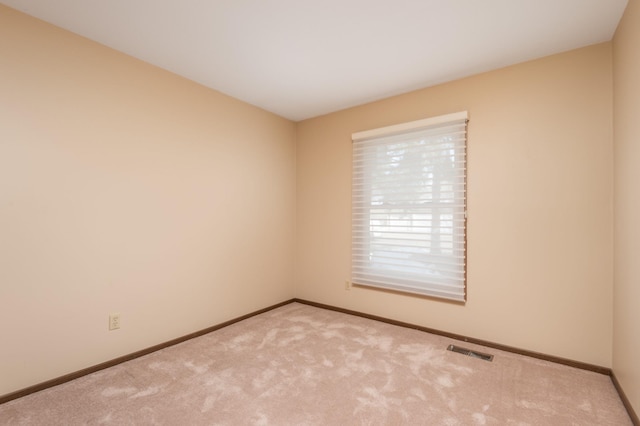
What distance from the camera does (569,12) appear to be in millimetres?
1916

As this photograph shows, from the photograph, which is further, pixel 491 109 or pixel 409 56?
pixel 491 109

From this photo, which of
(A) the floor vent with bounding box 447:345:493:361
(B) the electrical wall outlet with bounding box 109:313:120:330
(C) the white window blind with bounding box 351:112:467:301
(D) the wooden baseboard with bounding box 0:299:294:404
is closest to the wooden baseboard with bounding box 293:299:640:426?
(A) the floor vent with bounding box 447:345:493:361

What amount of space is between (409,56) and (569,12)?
1036mm

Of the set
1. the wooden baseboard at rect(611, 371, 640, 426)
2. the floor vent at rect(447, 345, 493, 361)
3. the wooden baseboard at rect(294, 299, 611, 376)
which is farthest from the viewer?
the floor vent at rect(447, 345, 493, 361)

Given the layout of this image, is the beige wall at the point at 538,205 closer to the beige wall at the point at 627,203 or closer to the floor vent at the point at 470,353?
the beige wall at the point at 627,203

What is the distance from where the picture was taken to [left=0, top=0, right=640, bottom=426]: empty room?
1879 millimetres

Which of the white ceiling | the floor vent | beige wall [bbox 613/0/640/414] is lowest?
the floor vent

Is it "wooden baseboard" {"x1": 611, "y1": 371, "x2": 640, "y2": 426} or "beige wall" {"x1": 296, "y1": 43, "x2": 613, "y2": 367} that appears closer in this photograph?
"wooden baseboard" {"x1": 611, "y1": 371, "x2": 640, "y2": 426}

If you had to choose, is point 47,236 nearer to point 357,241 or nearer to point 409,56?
point 357,241

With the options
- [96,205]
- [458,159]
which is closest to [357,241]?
[458,159]

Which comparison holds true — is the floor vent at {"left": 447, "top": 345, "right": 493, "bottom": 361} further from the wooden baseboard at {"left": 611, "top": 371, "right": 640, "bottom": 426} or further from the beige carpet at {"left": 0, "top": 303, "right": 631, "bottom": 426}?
the wooden baseboard at {"left": 611, "top": 371, "right": 640, "bottom": 426}

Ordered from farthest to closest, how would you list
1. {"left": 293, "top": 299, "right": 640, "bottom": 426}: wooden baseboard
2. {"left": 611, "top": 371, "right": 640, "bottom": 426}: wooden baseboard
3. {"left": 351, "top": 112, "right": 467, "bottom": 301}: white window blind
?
1. {"left": 351, "top": 112, "right": 467, "bottom": 301}: white window blind
2. {"left": 293, "top": 299, "right": 640, "bottom": 426}: wooden baseboard
3. {"left": 611, "top": 371, "right": 640, "bottom": 426}: wooden baseboard

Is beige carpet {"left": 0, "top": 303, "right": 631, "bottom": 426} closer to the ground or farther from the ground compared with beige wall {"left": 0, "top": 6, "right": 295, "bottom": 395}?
closer to the ground

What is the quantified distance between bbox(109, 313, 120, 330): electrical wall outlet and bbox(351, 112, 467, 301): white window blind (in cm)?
238
